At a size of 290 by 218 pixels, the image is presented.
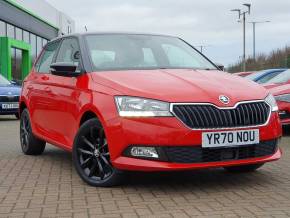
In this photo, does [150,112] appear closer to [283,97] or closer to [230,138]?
[230,138]

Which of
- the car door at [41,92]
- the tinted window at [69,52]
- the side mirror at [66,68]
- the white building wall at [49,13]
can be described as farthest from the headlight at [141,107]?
the white building wall at [49,13]

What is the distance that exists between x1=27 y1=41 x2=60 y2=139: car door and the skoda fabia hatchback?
343 millimetres

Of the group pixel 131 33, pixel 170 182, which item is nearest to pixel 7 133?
pixel 131 33

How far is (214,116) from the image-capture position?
17.1 ft

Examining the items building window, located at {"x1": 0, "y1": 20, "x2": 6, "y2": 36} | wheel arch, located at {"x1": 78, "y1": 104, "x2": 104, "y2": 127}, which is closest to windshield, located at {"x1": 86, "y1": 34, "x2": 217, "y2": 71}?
wheel arch, located at {"x1": 78, "y1": 104, "x2": 104, "y2": 127}

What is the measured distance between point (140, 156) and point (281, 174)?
1.87 metres

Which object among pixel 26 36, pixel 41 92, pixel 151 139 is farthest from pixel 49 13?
pixel 151 139

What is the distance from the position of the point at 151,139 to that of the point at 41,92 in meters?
2.57

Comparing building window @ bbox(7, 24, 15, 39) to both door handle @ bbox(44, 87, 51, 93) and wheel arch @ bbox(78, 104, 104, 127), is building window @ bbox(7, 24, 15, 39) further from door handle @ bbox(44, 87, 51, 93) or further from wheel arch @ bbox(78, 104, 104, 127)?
wheel arch @ bbox(78, 104, 104, 127)

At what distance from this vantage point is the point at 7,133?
1164cm

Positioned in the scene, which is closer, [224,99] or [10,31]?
[224,99]

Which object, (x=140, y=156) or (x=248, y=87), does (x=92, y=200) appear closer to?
(x=140, y=156)

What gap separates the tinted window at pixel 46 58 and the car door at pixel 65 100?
0.32 meters

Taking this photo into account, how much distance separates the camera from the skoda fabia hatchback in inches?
203
